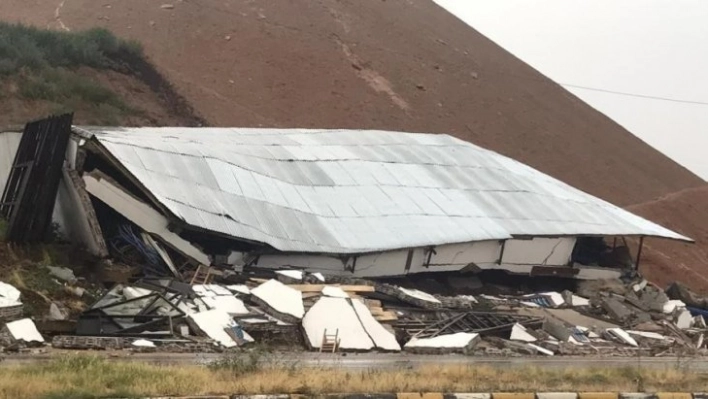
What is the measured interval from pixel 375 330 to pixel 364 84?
3712cm

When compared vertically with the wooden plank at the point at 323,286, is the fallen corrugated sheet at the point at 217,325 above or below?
below

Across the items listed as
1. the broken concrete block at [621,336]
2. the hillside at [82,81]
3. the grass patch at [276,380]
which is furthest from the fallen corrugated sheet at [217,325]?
the hillside at [82,81]

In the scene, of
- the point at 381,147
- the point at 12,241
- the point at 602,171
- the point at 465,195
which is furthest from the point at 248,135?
the point at 602,171

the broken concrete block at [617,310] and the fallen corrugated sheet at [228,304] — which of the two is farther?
the broken concrete block at [617,310]

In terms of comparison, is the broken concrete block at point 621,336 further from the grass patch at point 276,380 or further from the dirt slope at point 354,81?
the dirt slope at point 354,81

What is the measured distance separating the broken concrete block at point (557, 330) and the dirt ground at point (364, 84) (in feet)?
73.8

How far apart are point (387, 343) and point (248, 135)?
1078cm

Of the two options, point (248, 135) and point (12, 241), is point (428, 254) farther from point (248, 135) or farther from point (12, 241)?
point (12, 241)

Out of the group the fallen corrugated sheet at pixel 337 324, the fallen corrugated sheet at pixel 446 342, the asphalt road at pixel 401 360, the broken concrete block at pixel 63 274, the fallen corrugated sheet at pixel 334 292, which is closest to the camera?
the asphalt road at pixel 401 360

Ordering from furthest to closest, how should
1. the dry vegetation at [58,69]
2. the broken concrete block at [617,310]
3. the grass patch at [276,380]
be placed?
1. the dry vegetation at [58,69]
2. the broken concrete block at [617,310]
3. the grass patch at [276,380]

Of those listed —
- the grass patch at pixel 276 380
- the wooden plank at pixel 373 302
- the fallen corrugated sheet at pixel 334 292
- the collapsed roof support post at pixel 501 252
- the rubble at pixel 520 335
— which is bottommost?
the grass patch at pixel 276 380

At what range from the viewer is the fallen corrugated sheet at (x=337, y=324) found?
12180 millimetres

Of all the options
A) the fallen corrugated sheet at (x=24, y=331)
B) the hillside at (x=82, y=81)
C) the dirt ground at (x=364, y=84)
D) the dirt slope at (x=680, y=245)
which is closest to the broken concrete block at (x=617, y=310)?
the dirt slope at (x=680, y=245)

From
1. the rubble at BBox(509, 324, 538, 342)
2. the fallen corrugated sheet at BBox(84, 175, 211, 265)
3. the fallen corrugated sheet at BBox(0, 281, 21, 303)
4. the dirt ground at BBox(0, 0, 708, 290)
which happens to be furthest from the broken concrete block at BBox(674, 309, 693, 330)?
the dirt ground at BBox(0, 0, 708, 290)
